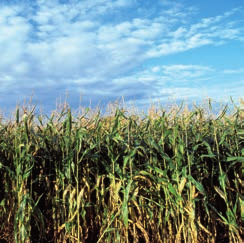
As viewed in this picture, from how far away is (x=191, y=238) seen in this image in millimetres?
3654

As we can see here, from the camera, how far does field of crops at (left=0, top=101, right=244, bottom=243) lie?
12.0ft

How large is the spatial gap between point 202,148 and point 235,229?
966 mm

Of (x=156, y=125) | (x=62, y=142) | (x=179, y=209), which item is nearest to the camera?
(x=179, y=209)

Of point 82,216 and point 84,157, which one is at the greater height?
point 84,157

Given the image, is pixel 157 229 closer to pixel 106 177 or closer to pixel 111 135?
pixel 106 177

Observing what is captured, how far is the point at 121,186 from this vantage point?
3.65 m

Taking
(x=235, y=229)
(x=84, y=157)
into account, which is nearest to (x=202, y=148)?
(x=235, y=229)

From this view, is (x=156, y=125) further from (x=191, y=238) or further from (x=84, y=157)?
(x=191, y=238)

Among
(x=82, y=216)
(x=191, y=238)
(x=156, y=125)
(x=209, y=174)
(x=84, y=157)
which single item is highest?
(x=156, y=125)

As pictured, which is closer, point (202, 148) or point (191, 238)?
point (191, 238)

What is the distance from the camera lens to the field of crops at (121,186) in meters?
3.66

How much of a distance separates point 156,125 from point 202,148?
2.14 feet

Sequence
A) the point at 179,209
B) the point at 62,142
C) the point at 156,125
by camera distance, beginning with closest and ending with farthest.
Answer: the point at 179,209, the point at 62,142, the point at 156,125

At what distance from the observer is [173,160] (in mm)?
3830
